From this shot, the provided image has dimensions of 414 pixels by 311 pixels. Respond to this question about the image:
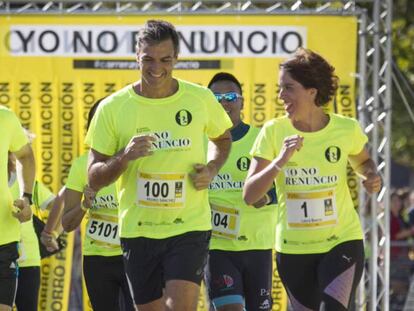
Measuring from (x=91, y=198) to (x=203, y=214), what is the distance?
85cm

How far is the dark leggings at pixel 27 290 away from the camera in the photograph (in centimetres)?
873

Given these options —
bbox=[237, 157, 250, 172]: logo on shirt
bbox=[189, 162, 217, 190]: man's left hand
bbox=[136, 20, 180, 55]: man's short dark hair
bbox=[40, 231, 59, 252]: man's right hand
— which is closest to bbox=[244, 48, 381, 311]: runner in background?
bbox=[189, 162, 217, 190]: man's left hand

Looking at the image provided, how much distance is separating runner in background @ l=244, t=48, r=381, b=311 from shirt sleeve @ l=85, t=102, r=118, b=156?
3.01 feet

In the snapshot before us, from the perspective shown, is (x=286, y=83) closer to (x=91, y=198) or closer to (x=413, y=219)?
(x=91, y=198)

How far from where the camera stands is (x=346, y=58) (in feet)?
36.8

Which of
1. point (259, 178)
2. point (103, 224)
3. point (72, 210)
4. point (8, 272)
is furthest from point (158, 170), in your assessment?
point (103, 224)

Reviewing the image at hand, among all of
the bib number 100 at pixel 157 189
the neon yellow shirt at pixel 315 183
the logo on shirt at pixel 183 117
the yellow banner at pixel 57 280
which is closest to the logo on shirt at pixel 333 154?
the neon yellow shirt at pixel 315 183

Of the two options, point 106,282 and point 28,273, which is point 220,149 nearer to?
point 106,282

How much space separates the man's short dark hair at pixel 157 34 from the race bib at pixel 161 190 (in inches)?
28.3

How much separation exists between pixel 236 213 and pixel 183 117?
185cm

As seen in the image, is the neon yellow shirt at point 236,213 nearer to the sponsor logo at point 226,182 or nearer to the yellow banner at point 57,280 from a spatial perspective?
the sponsor logo at point 226,182

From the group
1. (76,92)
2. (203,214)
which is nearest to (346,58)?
(76,92)

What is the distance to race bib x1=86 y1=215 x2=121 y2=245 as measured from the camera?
806 centimetres

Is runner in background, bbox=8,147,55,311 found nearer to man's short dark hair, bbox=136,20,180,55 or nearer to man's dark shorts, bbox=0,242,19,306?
man's dark shorts, bbox=0,242,19,306
